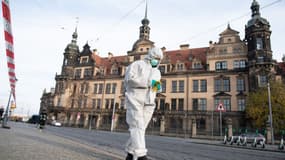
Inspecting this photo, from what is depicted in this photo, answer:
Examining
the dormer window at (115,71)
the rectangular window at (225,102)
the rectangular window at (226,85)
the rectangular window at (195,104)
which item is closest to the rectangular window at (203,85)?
the rectangular window at (195,104)

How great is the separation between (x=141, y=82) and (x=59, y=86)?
4797 cm

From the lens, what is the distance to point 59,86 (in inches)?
1869

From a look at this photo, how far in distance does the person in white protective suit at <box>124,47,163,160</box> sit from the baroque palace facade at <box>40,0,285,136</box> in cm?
2642

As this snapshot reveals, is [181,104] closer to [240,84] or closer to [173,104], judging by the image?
[173,104]

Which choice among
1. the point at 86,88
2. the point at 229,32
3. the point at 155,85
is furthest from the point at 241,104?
the point at 86,88

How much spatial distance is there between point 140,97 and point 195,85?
31578 mm

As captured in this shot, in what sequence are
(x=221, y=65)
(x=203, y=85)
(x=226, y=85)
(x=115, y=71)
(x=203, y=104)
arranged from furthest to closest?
(x=115, y=71), (x=203, y=85), (x=221, y=65), (x=203, y=104), (x=226, y=85)

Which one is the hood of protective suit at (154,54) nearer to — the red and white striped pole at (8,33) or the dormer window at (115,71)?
the red and white striped pole at (8,33)

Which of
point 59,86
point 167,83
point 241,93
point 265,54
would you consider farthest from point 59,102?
point 265,54

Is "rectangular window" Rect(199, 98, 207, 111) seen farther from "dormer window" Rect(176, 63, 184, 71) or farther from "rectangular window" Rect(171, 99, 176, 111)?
"dormer window" Rect(176, 63, 184, 71)

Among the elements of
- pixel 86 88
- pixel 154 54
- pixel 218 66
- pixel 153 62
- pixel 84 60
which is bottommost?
pixel 153 62

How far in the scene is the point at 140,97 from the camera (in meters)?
3.68

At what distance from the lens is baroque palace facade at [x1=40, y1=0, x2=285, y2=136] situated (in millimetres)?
29562

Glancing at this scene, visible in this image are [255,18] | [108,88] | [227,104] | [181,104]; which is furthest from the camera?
[108,88]
